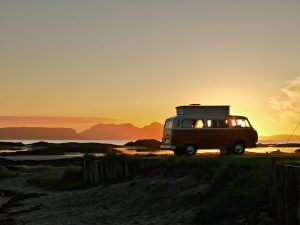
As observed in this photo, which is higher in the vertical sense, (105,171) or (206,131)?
(206,131)

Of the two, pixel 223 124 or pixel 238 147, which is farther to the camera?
pixel 238 147

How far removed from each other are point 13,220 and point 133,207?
6.46 meters

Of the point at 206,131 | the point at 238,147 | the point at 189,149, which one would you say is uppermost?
the point at 206,131

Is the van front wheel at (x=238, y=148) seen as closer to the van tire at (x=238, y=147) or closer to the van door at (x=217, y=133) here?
the van tire at (x=238, y=147)

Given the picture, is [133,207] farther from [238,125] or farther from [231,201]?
[238,125]

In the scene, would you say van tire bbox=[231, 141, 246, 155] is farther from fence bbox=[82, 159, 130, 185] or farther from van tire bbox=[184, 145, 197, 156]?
fence bbox=[82, 159, 130, 185]

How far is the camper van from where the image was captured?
1367 inches

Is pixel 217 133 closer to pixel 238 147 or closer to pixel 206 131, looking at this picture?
pixel 206 131

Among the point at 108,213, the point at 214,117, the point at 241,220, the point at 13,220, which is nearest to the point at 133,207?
the point at 108,213

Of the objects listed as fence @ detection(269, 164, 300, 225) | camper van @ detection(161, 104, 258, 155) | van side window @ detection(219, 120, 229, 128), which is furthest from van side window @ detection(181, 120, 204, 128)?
fence @ detection(269, 164, 300, 225)

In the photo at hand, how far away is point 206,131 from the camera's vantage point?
115 feet

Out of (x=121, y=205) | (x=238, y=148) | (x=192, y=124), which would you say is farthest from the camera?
(x=238, y=148)

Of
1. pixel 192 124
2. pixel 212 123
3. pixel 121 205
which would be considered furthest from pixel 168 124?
pixel 121 205

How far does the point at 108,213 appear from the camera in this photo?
25.1 meters
